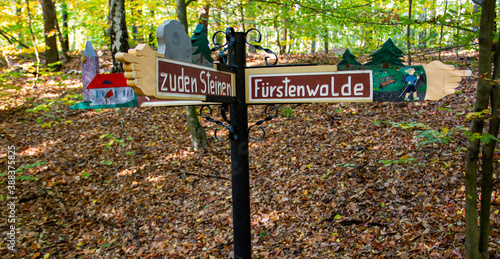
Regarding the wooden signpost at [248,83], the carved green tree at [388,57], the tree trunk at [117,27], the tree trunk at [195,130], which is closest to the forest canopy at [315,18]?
the carved green tree at [388,57]

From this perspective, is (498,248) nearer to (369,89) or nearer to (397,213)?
(397,213)

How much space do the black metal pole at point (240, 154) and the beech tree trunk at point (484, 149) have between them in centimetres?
192

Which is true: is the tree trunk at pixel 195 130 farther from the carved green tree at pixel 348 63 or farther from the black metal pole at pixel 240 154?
the carved green tree at pixel 348 63

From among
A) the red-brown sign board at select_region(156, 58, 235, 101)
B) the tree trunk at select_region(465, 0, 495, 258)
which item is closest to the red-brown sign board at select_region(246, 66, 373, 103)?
the red-brown sign board at select_region(156, 58, 235, 101)

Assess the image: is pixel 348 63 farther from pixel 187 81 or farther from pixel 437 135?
pixel 187 81

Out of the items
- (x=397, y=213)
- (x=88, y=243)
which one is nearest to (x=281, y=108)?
(x=397, y=213)

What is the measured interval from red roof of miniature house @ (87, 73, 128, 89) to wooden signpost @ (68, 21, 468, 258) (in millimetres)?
63

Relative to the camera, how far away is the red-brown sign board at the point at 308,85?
2.41 m

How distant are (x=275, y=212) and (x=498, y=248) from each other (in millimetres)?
3084

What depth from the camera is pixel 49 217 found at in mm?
6578

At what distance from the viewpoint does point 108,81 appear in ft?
8.96

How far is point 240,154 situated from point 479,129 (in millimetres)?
2091

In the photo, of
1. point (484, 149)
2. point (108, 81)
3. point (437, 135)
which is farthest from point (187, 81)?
point (484, 149)

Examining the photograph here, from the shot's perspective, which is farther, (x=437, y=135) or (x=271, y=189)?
(x=271, y=189)
